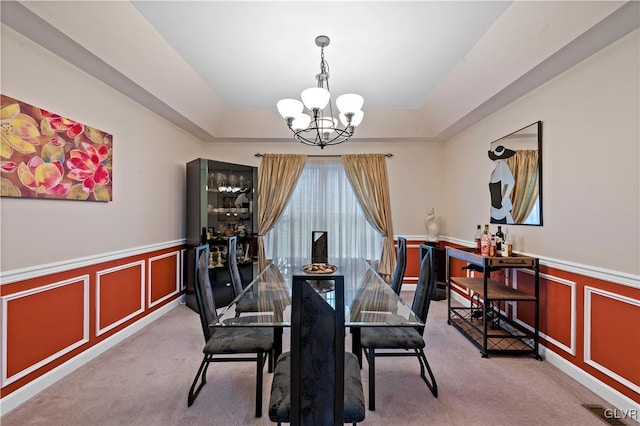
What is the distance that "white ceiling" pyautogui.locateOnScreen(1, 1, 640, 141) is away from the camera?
75.9 inches

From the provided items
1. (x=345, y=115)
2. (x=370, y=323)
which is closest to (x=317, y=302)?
(x=370, y=323)

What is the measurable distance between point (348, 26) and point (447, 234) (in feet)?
11.1

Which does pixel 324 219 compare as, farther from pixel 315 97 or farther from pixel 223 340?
pixel 223 340

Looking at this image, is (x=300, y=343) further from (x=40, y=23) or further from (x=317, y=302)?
(x=40, y=23)

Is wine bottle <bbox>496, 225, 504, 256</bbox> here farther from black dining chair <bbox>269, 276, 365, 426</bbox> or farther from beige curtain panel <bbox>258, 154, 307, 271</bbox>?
beige curtain panel <bbox>258, 154, 307, 271</bbox>

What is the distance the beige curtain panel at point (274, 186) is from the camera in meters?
4.55

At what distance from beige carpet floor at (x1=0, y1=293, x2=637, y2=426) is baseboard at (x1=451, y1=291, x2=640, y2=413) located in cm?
5

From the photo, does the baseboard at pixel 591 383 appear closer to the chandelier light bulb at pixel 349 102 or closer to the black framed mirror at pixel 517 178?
the black framed mirror at pixel 517 178

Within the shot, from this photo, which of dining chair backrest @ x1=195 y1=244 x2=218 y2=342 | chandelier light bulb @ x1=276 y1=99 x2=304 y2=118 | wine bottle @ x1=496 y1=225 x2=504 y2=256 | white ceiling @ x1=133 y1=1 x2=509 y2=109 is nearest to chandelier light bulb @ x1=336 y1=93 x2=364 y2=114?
chandelier light bulb @ x1=276 y1=99 x2=304 y2=118

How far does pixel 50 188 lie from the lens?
210cm

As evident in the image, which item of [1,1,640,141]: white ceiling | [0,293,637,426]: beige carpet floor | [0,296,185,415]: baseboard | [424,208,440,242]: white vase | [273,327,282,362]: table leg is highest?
[1,1,640,141]: white ceiling

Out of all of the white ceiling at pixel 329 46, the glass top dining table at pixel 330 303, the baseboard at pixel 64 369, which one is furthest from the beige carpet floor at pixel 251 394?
the white ceiling at pixel 329 46

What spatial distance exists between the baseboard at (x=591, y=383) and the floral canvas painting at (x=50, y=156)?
A: 13.8 ft

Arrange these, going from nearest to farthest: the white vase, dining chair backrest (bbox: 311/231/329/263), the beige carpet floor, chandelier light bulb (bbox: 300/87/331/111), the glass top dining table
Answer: the glass top dining table, the beige carpet floor, chandelier light bulb (bbox: 300/87/331/111), dining chair backrest (bbox: 311/231/329/263), the white vase
